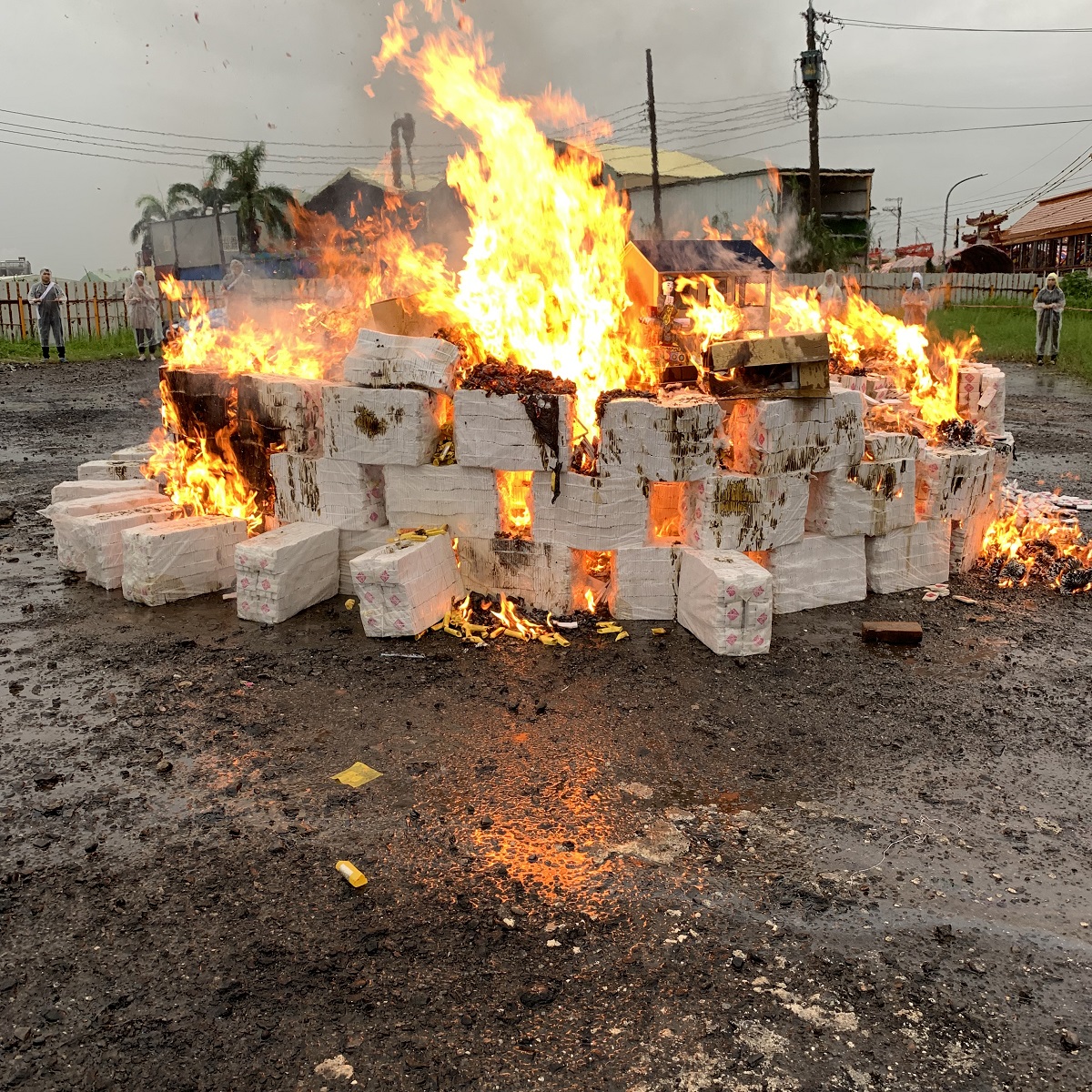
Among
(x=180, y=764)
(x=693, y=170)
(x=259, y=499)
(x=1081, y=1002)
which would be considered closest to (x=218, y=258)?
(x=693, y=170)

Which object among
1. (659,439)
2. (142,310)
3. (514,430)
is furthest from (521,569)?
(142,310)

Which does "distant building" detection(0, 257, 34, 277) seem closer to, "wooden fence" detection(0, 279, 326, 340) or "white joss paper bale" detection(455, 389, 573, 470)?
"wooden fence" detection(0, 279, 326, 340)

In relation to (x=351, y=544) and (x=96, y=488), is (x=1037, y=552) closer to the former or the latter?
(x=351, y=544)

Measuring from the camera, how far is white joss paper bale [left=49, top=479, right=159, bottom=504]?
7.18 m

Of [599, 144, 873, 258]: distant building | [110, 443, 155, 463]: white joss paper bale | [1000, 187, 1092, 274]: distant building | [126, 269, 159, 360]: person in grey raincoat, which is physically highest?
[599, 144, 873, 258]: distant building

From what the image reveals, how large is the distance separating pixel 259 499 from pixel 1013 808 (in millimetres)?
5015

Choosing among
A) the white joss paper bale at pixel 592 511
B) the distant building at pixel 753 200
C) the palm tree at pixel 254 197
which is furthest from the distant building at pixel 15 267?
the white joss paper bale at pixel 592 511

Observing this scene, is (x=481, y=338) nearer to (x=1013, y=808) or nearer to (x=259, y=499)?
(x=259, y=499)

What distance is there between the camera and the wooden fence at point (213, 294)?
23328 mm

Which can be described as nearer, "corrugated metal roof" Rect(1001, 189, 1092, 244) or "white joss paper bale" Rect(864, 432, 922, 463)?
"white joss paper bale" Rect(864, 432, 922, 463)

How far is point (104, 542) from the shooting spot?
612 cm

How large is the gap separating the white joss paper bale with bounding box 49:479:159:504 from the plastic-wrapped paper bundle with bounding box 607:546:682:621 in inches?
158

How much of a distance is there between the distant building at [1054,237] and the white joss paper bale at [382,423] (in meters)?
31.2

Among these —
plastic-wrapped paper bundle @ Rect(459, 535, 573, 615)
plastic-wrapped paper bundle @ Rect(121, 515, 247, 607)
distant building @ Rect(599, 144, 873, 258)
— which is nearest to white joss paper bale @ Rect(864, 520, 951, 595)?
plastic-wrapped paper bundle @ Rect(459, 535, 573, 615)
